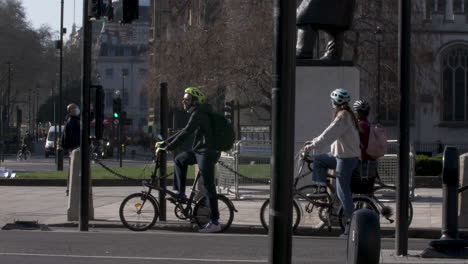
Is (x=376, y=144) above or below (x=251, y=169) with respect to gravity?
above

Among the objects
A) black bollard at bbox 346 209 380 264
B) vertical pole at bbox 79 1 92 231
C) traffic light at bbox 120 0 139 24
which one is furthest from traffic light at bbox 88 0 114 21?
black bollard at bbox 346 209 380 264

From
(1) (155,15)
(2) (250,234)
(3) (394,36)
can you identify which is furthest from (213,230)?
(1) (155,15)

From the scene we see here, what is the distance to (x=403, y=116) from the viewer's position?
10.0 metres

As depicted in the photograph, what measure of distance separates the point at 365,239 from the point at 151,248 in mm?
6425

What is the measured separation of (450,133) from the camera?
196ft

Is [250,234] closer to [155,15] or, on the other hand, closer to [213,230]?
[213,230]

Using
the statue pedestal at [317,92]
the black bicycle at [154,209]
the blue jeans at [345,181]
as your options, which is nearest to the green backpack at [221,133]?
the black bicycle at [154,209]

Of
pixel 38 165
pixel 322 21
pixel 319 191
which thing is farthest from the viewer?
pixel 38 165

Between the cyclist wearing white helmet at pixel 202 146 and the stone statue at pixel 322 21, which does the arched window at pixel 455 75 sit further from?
the cyclist wearing white helmet at pixel 202 146

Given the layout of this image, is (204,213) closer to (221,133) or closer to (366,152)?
(221,133)

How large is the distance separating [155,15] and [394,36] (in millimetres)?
52827

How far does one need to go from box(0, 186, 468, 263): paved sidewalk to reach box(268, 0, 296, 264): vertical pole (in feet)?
15.0

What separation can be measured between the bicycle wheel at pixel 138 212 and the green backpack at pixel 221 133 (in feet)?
4.24

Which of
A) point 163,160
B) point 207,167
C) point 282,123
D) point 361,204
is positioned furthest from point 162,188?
point 282,123
